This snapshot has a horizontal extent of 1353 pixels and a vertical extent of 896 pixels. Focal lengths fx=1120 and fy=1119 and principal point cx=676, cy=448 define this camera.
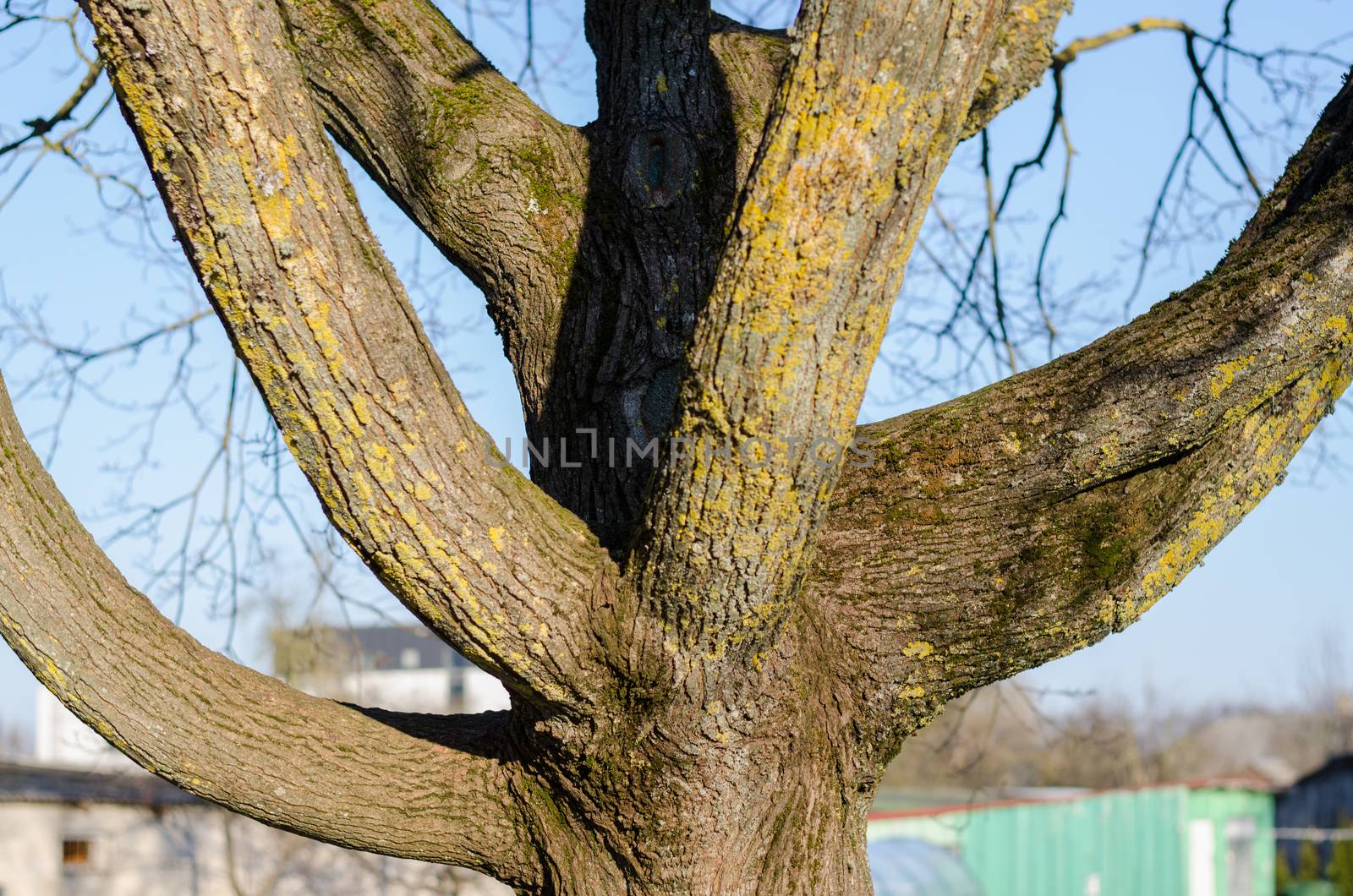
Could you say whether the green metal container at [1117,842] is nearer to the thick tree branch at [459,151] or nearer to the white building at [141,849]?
the white building at [141,849]

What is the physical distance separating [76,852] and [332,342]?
13.8 m

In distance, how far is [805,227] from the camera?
167 centimetres

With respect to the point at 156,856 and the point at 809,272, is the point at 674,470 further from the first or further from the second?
the point at 156,856

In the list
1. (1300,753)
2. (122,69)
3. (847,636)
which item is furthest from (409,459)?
(1300,753)

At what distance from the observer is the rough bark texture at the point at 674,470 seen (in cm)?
167

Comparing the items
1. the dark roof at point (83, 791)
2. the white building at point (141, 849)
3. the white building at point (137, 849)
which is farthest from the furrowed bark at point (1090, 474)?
the dark roof at point (83, 791)

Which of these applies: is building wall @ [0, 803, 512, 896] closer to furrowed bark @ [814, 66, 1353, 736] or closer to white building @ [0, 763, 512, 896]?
white building @ [0, 763, 512, 896]

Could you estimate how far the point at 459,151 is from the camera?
8.76ft

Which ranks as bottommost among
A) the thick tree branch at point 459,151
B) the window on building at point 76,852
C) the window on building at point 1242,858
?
the window on building at point 1242,858

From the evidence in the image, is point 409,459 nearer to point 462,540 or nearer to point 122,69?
point 462,540

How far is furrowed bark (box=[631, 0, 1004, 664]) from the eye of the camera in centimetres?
164

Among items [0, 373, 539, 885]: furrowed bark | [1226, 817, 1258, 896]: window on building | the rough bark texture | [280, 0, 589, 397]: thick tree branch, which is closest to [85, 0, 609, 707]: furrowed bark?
the rough bark texture

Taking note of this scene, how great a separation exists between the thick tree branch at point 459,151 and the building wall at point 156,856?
33.2ft

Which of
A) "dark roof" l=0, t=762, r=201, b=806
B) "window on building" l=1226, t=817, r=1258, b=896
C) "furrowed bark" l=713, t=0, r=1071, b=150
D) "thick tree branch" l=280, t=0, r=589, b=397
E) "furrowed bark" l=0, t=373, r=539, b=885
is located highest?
"furrowed bark" l=713, t=0, r=1071, b=150
